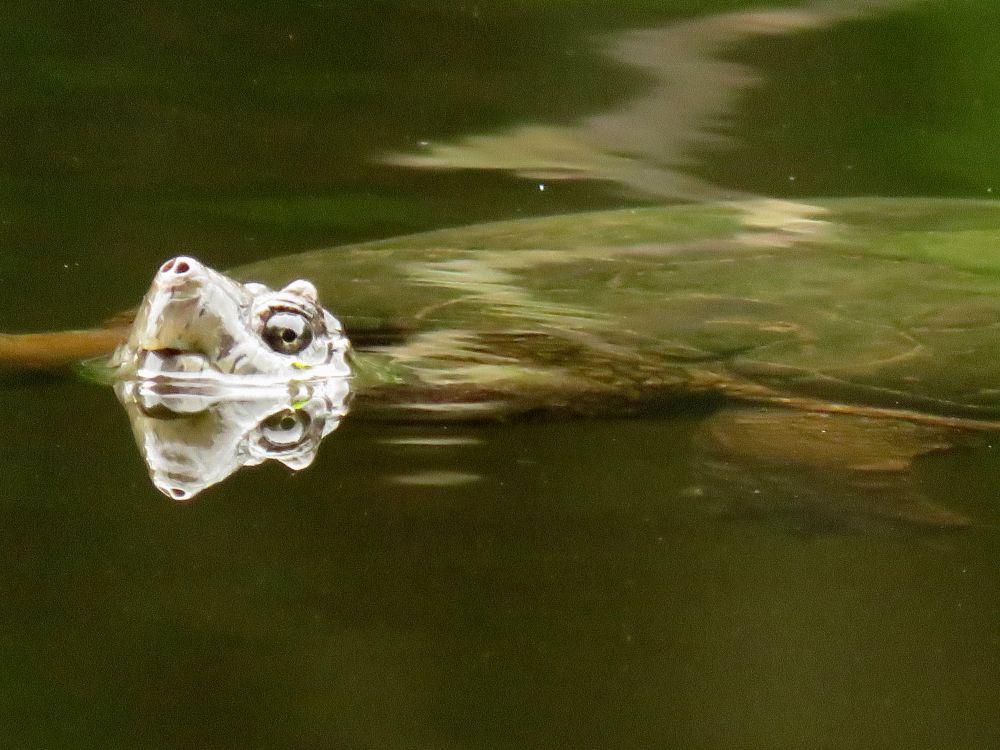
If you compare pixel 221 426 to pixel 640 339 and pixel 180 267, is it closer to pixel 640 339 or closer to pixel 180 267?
pixel 180 267

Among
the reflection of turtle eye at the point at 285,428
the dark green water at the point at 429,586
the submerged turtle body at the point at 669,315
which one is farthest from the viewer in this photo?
the submerged turtle body at the point at 669,315

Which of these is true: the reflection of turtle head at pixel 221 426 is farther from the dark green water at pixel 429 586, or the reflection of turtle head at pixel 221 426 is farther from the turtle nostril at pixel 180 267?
the turtle nostril at pixel 180 267

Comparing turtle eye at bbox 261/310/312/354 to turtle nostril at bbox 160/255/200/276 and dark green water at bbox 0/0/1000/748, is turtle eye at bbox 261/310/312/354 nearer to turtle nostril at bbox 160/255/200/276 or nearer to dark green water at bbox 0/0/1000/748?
turtle nostril at bbox 160/255/200/276

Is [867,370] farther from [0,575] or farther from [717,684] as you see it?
[0,575]

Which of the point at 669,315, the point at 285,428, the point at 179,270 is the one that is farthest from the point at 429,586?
the point at 669,315

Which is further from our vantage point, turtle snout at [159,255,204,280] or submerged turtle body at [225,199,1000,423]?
submerged turtle body at [225,199,1000,423]

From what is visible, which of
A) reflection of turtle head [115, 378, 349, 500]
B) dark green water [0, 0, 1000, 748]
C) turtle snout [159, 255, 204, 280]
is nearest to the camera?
dark green water [0, 0, 1000, 748]

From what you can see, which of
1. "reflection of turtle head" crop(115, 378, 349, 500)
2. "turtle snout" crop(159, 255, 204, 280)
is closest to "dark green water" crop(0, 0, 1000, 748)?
"reflection of turtle head" crop(115, 378, 349, 500)

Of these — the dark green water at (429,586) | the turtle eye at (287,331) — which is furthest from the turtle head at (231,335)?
the dark green water at (429,586)
